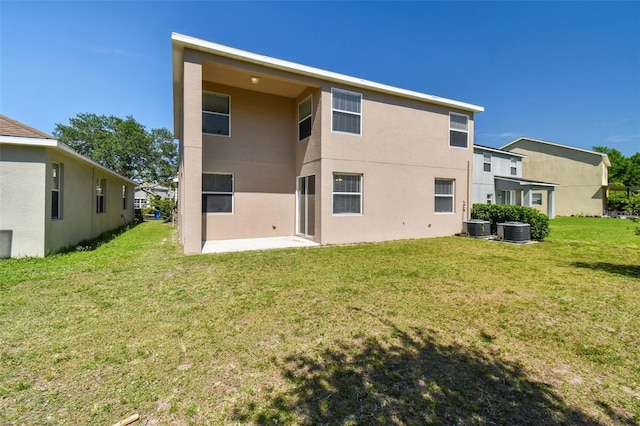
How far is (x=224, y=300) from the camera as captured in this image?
431cm

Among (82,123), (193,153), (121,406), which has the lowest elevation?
(121,406)

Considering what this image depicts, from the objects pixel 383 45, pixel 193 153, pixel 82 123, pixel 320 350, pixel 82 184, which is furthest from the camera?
pixel 82 123

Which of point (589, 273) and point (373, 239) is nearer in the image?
point (589, 273)

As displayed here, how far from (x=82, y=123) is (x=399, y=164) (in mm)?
54114

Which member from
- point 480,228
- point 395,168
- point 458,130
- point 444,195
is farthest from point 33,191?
point 458,130

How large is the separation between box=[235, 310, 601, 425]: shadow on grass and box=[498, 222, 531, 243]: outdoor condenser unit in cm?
923

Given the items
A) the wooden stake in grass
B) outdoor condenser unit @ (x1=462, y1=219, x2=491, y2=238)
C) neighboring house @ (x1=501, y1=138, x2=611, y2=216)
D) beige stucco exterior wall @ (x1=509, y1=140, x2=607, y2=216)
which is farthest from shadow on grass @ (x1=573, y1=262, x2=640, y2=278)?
beige stucco exterior wall @ (x1=509, y1=140, x2=607, y2=216)

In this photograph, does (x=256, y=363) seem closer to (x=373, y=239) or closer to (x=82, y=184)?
(x=373, y=239)

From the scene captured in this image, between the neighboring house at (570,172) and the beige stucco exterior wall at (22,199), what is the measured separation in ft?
104

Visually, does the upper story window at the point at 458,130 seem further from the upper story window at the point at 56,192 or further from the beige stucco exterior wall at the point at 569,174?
the beige stucco exterior wall at the point at 569,174

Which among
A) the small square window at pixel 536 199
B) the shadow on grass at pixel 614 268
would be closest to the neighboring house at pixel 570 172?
the small square window at pixel 536 199

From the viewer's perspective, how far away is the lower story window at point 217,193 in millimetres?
9961

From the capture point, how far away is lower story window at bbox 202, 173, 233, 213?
9.96 meters

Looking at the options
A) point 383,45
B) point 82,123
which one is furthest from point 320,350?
point 82,123
